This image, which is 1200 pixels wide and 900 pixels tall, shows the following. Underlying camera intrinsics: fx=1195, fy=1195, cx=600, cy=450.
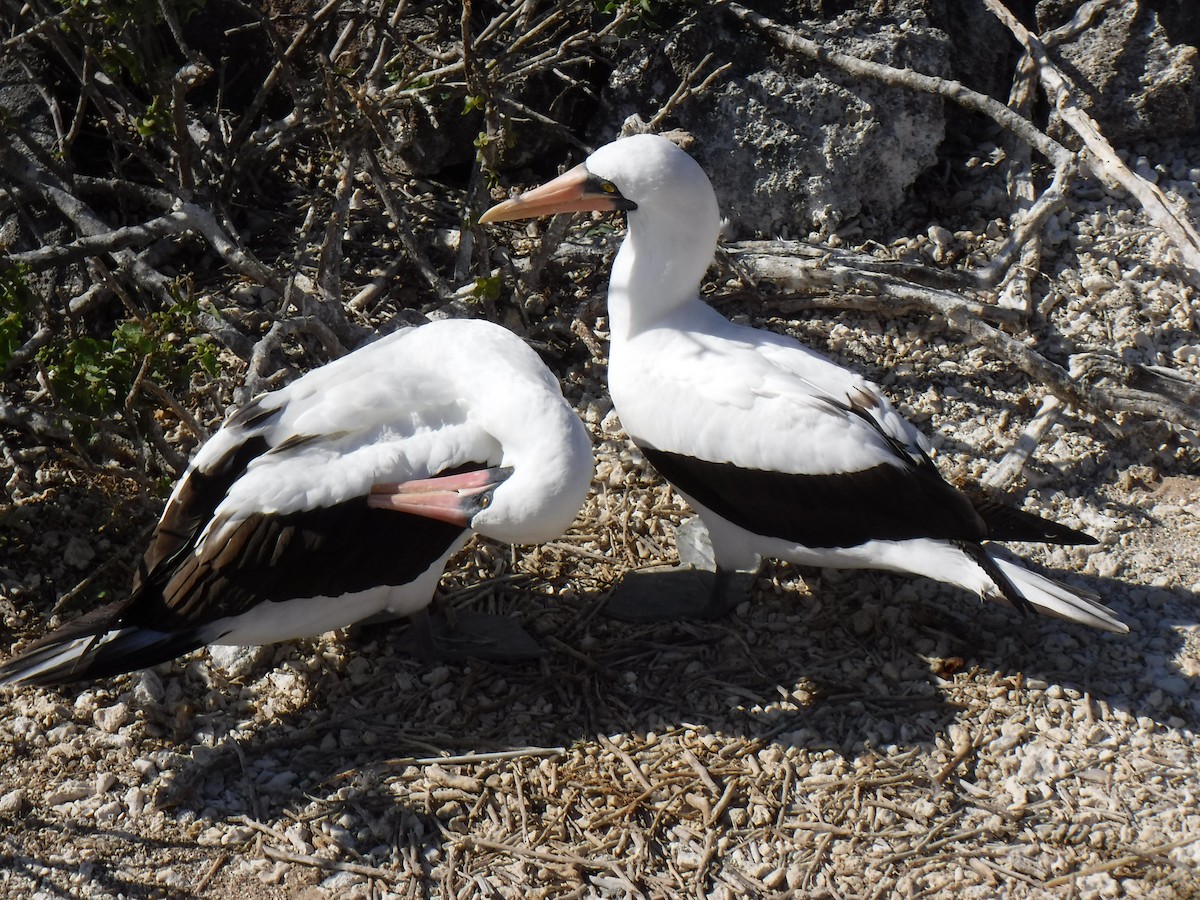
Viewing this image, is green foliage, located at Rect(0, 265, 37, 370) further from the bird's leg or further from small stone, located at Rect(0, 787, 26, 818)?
the bird's leg

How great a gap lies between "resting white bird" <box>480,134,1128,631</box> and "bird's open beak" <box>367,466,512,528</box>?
1.93ft

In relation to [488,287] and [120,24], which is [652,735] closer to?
[488,287]

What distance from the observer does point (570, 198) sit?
3.55m

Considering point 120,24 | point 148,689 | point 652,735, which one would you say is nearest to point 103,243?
point 120,24

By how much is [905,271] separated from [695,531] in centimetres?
117

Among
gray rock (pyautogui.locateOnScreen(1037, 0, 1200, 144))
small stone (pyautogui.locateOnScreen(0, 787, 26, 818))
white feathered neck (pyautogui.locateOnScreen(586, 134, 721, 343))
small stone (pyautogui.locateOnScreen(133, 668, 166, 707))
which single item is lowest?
small stone (pyautogui.locateOnScreen(0, 787, 26, 818))

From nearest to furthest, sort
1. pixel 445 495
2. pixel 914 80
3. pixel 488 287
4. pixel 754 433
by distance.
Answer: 1. pixel 445 495
2. pixel 754 433
3. pixel 488 287
4. pixel 914 80

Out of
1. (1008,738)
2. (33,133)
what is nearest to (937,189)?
(1008,738)

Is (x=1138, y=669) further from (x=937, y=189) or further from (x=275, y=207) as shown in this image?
(x=275, y=207)

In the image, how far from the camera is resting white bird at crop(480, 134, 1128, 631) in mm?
3133

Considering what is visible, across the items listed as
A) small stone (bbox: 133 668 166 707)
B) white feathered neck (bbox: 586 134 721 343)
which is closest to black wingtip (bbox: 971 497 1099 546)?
white feathered neck (bbox: 586 134 721 343)

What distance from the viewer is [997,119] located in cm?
412

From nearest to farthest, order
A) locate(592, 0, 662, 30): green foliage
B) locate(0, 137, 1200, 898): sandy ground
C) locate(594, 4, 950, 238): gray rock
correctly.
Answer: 1. locate(0, 137, 1200, 898): sandy ground
2. locate(592, 0, 662, 30): green foliage
3. locate(594, 4, 950, 238): gray rock

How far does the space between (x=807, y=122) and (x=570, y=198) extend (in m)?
1.30
